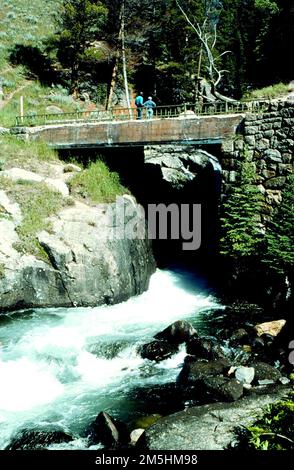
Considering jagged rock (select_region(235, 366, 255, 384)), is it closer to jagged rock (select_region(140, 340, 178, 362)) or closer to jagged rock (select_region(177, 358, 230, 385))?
jagged rock (select_region(177, 358, 230, 385))

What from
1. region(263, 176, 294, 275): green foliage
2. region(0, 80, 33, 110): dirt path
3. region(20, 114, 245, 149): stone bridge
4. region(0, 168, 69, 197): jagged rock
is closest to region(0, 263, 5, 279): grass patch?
region(0, 168, 69, 197): jagged rock

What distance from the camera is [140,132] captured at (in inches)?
659

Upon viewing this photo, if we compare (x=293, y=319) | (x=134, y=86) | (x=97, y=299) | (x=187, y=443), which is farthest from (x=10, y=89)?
(x=187, y=443)

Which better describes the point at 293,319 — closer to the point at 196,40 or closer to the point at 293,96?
the point at 293,96

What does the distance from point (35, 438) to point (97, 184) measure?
12.1 metres

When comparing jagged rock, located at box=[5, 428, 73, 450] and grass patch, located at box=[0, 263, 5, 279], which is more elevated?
grass patch, located at box=[0, 263, 5, 279]

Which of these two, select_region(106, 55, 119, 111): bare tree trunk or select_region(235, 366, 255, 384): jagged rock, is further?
select_region(106, 55, 119, 111): bare tree trunk

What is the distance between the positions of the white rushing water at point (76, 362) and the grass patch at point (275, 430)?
4.21m

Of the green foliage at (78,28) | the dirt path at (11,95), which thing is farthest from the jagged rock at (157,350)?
the green foliage at (78,28)

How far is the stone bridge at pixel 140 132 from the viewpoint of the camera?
49.9 ft

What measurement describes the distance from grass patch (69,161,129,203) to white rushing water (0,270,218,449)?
497 cm

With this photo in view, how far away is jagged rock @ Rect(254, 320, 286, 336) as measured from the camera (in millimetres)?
12234

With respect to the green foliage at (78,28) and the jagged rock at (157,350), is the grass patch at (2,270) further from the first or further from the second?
the green foliage at (78,28)

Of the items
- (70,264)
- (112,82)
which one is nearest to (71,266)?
(70,264)
